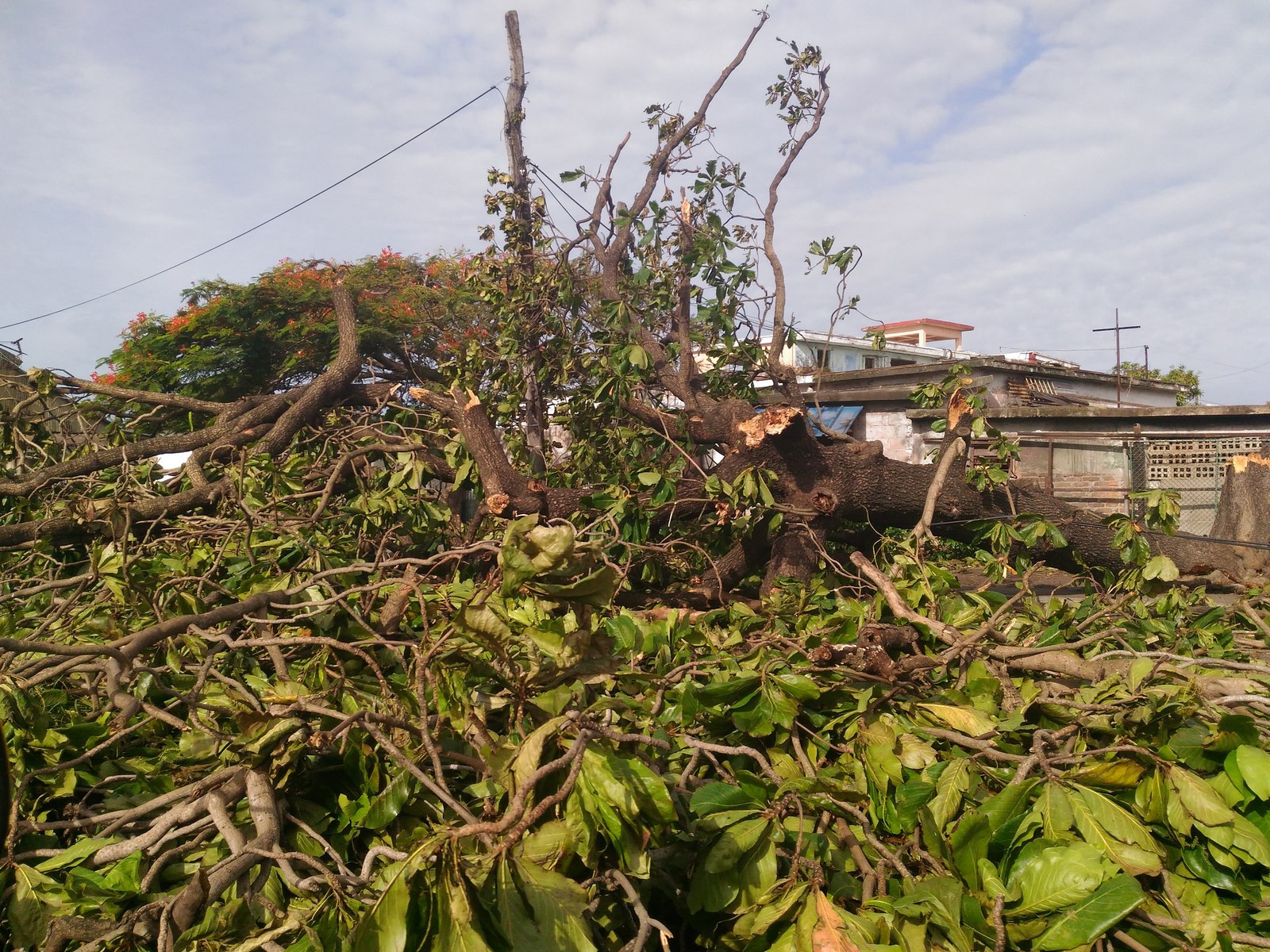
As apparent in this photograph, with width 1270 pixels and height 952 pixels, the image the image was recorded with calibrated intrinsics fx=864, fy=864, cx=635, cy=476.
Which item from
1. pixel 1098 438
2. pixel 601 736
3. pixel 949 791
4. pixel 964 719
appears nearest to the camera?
pixel 601 736

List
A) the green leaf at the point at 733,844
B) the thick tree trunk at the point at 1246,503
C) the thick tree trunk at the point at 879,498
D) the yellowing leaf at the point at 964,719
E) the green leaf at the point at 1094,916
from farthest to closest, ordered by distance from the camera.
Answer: the thick tree trunk at the point at 1246,503
the thick tree trunk at the point at 879,498
the yellowing leaf at the point at 964,719
the green leaf at the point at 733,844
the green leaf at the point at 1094,916

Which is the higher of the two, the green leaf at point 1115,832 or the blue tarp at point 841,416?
the blue tarp at point 841,416

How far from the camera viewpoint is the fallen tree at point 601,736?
1366mm

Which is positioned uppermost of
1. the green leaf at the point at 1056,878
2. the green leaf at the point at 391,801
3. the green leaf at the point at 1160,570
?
the green leaf at the point at 1160,570

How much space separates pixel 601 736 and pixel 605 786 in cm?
10

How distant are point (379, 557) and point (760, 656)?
4.73ft

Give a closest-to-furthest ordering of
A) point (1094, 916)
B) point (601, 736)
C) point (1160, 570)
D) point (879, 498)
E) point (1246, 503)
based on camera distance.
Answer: point (1094, 916) < point (601, 736) < point (1160, 570) < point (879, 498) < point (1246, 503)

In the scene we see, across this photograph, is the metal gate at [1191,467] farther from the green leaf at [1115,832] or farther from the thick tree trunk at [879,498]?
the green leaf at [1115,832]

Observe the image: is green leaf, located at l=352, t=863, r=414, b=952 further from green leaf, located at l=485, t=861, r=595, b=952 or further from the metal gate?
the metal gate

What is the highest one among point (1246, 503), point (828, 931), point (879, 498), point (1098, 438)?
point (1098, 438)

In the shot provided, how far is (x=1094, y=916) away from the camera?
130 cm

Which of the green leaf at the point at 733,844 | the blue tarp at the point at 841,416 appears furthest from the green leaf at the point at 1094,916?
the blue tarp at the point at 841,416

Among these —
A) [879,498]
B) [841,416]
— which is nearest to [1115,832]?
[879,498]

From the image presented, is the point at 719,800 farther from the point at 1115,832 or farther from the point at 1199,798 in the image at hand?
the point at 1199,798
